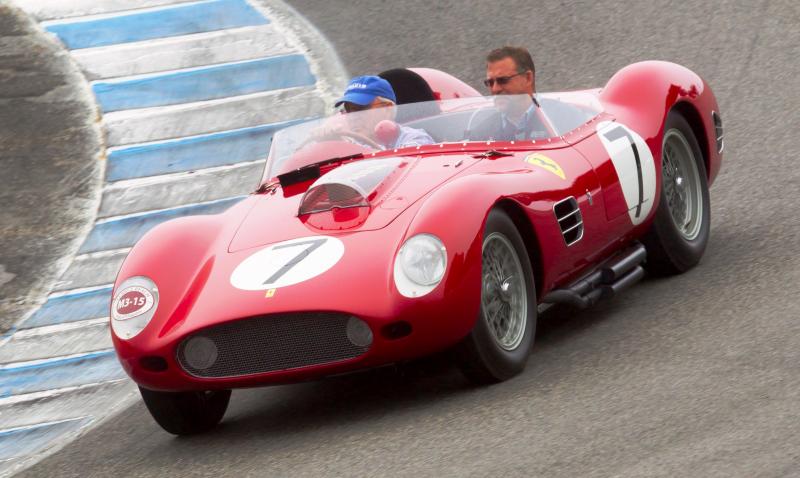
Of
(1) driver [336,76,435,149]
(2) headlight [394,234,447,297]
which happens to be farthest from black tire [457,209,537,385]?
(1) driver [336,76,435,149]

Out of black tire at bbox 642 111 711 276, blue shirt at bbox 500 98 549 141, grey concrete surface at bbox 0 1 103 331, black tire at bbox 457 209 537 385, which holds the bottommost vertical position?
grey concrete surface at bbox 0 1 103 331

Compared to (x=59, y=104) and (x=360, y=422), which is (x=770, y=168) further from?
(x=59, y=104)

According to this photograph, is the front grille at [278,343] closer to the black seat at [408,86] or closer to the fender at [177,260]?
the fender at [177,260]

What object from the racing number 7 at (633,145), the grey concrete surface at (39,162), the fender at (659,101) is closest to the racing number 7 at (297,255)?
the racing number 7 at (633,145)

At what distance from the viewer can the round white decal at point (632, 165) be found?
6.03 metres

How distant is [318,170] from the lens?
5.79m

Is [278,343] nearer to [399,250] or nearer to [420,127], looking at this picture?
[399,250]

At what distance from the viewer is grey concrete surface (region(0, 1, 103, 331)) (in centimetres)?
831

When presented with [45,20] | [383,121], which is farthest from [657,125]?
[45,20]

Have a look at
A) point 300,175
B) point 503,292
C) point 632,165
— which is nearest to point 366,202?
point 503,292

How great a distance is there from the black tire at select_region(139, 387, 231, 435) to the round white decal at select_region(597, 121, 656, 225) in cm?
199

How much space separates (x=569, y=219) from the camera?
5.52 m

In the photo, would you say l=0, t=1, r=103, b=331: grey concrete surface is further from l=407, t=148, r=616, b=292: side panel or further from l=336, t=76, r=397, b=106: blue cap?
l=407, t=148, r=616, b=292: side panel

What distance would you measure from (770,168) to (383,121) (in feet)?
9.09
